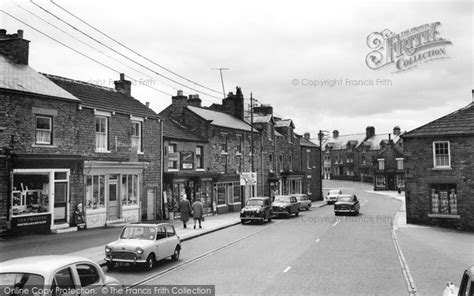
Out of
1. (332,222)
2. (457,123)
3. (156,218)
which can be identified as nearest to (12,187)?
(156,218)

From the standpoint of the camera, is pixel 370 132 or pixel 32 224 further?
pixel 370 132

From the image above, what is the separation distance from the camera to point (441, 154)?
27.8m

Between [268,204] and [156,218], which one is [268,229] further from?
[156,218]

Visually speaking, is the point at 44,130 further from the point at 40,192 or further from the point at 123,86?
the point at 123,86

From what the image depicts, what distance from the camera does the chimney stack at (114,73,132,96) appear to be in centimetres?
2958

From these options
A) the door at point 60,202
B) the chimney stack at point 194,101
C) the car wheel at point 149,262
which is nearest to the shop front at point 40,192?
the door at point 60,202

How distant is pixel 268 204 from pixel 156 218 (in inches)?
303

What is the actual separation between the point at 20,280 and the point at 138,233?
7903mm

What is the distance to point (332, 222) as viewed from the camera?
3022cm

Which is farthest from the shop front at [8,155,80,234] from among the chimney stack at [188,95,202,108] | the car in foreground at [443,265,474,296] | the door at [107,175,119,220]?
the chimney stack at [188,95,202,108]

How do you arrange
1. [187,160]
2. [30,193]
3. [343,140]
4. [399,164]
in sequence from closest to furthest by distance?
[30,193] < [187,160] < [399,164] < [343,140]

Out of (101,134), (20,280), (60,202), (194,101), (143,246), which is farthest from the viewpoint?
(194,101)

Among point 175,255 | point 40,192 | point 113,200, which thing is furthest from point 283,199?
point 175,255

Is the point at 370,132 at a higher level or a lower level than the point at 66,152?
higher
